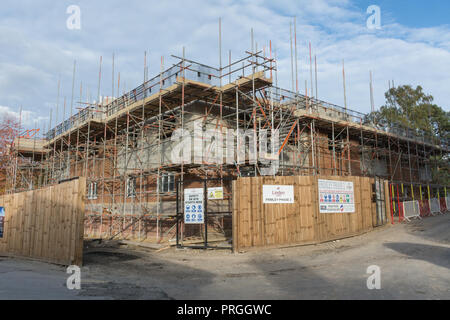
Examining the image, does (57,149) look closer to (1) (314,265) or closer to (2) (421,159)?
(1) (314,265)

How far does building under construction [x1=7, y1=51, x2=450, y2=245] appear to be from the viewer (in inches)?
664

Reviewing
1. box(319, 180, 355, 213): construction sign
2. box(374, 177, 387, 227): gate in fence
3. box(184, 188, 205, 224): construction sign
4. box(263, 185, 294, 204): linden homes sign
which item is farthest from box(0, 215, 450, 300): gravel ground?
box(374, 177, 387, 227): gate in fence

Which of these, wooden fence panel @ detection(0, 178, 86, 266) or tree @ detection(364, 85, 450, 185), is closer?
wooden fence panel @ detection(0, 178, 86, 266)

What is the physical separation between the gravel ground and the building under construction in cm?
258

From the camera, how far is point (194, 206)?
14203mm

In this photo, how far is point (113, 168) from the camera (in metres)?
22.3

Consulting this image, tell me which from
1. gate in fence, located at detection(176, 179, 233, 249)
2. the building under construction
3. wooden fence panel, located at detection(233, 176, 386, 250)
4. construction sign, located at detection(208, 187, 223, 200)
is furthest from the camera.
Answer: the building under construction

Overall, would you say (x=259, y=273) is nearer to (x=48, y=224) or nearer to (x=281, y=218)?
(x=281, y=218)

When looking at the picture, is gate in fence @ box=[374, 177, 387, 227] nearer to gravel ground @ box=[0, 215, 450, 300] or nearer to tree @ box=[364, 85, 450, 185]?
gravel ground @ box=[0, 215, 450, 300]

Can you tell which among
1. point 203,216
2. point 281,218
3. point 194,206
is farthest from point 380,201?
point 194,206

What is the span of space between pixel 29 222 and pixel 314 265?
10404mm

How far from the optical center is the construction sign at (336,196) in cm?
1473

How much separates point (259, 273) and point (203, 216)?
4.87m
